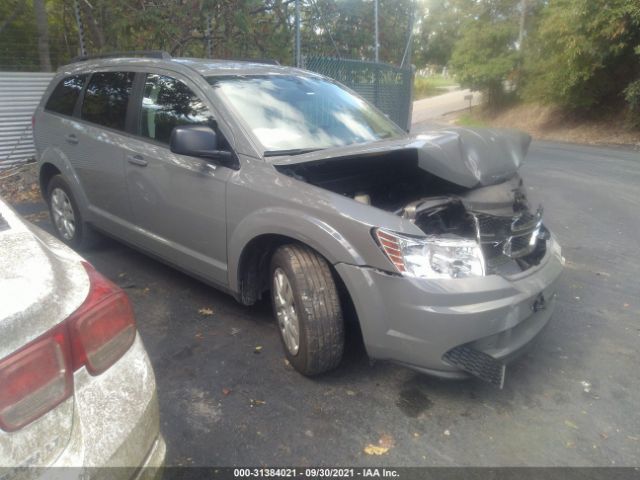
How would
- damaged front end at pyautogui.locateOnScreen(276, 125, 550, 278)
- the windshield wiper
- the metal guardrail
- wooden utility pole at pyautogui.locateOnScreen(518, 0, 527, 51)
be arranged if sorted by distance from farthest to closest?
wooden utility pole at pyautogui.locateOnScreen(518, 0, 527, 51), the metal guardrail, the windshield wiper, damaged front end at pyautogui.locateOnScreen(276, 125, 550, 278)

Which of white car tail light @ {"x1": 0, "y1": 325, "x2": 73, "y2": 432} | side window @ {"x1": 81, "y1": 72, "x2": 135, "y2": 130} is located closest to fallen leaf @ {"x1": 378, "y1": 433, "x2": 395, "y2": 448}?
white car tail light @ {"x1": 0, "y1": 325, "x2": 73, "y2": 432}

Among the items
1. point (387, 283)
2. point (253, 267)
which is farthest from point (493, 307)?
point (253, 267)

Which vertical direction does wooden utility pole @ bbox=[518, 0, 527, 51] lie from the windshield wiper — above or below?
above

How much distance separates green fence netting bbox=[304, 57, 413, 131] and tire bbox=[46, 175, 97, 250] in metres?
5.09

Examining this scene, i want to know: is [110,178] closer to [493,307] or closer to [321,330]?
[321,330]

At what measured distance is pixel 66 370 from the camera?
4.66 feet

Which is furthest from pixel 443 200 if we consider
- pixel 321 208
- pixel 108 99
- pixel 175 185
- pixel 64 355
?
pixel 108 99

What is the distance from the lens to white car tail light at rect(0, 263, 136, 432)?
128cm

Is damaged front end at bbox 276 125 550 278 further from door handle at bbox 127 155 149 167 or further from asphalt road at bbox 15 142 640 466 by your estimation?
door handle at bbox 127 155 149 167

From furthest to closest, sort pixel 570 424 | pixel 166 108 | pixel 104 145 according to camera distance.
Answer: pixel 104 145, pixel 166 108, pixel 570 424

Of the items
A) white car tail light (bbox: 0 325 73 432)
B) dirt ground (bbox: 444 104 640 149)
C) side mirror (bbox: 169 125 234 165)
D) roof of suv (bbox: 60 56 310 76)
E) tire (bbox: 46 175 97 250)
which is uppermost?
roof of suv (bbox: 60 56 310 76)

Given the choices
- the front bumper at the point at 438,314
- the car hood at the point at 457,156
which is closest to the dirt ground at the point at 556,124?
the car hood at the point at 457,156

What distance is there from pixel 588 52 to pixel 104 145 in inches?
711

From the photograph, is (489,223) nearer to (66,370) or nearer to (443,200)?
(443,200)
